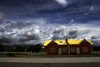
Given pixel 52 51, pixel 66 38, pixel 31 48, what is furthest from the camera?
pixel 31 48

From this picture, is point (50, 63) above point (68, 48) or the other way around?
the other way around

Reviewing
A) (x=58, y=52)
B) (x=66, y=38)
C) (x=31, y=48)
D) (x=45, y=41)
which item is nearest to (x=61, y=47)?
(x=58, y=52)

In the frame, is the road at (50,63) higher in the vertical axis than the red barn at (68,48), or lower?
lower

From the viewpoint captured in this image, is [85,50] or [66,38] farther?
[66,38]

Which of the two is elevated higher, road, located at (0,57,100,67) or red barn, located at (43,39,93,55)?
red barn, located at (43,39,93,55)

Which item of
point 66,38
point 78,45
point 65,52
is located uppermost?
point 66,38

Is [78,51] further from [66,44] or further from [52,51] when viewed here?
[52,51]

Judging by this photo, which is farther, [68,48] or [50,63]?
[68,48]

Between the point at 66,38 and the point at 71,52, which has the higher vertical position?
the point at 66,38

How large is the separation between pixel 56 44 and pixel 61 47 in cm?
211

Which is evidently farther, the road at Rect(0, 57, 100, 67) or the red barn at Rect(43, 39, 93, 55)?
the red barn at Rect(43, 39, 93, 55)

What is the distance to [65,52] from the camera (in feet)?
125

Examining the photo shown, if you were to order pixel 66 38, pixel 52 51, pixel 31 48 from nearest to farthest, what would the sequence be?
pixel 52 51, pixel 66 38, pixel 31 48

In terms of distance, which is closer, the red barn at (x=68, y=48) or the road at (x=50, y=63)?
the road at (x=50, y=63)
